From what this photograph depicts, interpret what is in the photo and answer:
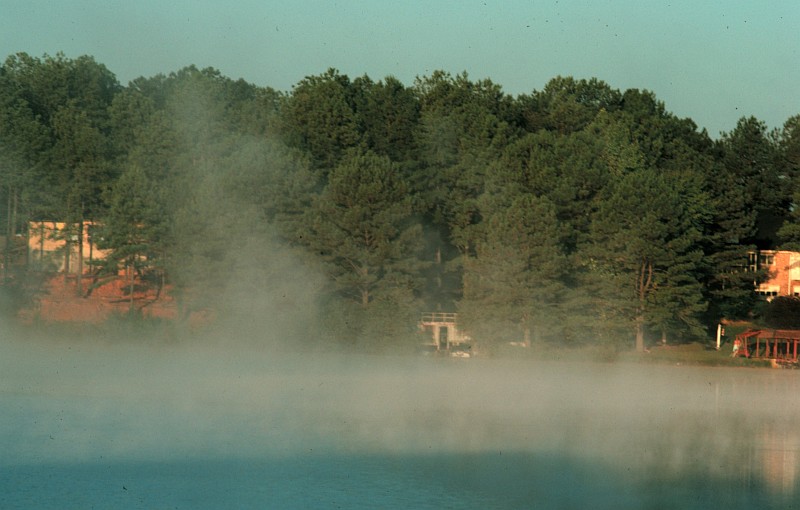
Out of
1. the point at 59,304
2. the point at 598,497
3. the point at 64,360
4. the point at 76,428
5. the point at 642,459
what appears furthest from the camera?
the point at 59,304

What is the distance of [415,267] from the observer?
69875mm

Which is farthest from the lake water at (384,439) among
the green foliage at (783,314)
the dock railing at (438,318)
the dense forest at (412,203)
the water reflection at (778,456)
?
the green foliage at (783,314)

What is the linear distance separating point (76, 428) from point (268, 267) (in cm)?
3400

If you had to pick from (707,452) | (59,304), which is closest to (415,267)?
(59,304)

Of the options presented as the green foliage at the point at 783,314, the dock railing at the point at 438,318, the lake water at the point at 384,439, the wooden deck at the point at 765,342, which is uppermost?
the green foliage at the point at 783,314

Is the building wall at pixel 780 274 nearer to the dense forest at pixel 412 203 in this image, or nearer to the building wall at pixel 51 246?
the dense forest at pixel 412 203

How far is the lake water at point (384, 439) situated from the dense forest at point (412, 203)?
36.2ft

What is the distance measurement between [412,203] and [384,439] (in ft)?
124

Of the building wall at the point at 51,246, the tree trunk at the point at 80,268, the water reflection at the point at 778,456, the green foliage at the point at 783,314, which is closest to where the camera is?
the water reflection at the point at 778,456

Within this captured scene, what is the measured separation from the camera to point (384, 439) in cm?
3422

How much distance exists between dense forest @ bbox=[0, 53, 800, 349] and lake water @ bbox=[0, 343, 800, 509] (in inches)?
434

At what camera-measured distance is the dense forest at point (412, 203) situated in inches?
2682

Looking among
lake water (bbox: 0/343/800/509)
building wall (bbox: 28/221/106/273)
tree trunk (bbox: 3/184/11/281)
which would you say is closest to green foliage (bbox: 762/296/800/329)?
lake water (bbox: 0/343/800/509)

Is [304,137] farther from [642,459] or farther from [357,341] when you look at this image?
[642,459]
